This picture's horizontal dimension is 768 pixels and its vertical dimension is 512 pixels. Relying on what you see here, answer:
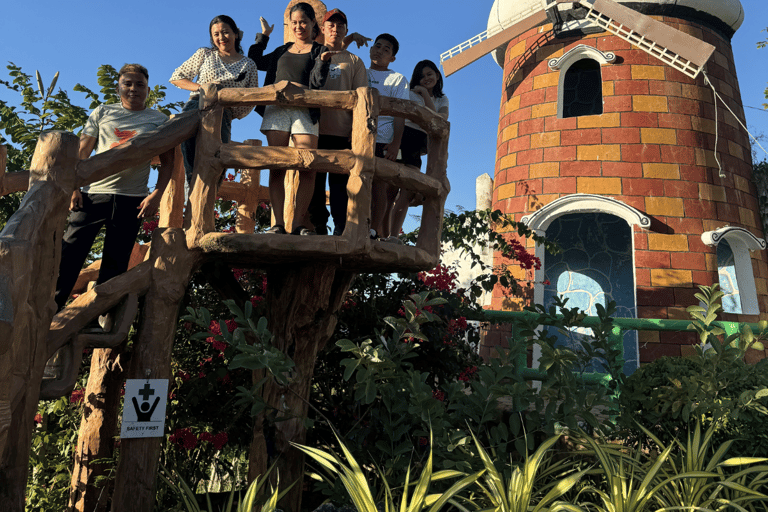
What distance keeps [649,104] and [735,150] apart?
1.54 meters

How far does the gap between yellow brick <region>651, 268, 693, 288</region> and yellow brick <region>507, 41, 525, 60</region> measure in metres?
4.00

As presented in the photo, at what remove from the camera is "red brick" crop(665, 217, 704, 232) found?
25.4 feet

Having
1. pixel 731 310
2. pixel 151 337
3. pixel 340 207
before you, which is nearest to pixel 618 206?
pixel 731 310

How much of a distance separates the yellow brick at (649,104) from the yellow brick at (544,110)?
3.54 feet

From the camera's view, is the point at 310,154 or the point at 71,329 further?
the point at 310,154

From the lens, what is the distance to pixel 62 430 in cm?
404

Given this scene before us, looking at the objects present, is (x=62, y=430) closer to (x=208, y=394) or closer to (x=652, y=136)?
(x=208, y=394)

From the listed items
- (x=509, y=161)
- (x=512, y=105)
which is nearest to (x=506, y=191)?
(x=509, y=161)

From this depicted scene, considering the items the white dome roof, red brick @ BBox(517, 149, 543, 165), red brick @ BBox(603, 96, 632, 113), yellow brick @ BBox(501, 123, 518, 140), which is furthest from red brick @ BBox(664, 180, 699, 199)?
the white dome roof

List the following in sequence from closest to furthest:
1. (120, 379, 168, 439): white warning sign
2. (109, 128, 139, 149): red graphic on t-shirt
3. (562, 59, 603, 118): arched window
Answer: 1. (120, 379, 168, 439): white warning sign
2. (109, 128, 139, 149): red graphic on t-shirt
3. (562, 59, 603, 118): arched window

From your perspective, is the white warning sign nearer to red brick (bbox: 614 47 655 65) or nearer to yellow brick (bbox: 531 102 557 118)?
yellow brick (bbox: 531 102 557 118)

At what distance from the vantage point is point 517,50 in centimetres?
928

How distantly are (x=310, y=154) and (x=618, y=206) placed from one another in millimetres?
6037

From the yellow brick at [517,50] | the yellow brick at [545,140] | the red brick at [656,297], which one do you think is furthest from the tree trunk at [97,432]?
the yellow brick at [517,50]
